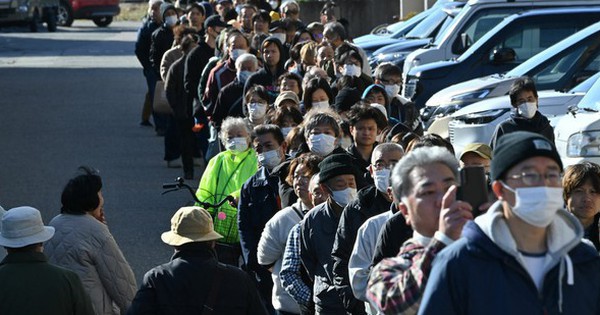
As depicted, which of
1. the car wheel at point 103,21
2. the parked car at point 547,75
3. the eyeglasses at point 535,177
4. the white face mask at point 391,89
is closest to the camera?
the eyeglasses at point 535,177

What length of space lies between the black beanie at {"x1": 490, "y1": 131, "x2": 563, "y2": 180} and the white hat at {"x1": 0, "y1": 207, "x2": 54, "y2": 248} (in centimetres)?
329

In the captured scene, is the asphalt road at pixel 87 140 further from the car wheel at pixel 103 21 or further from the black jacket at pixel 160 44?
the car wheel at pixel 103 21

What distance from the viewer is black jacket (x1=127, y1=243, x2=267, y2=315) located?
6.95 meters

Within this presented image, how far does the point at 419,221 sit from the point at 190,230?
2277mm

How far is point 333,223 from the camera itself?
26.7 feet

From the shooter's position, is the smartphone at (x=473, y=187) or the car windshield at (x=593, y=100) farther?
the car windshield at (x=593, y=100)

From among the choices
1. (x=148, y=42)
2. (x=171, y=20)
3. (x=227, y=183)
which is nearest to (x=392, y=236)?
(x=227, y=183)

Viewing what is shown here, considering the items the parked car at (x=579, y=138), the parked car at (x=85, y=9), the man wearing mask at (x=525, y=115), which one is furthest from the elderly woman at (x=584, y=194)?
the parked car at (x=85, y=9)

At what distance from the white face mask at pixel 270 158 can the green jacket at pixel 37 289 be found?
3.15 m

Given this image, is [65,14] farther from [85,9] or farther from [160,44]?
[160,44]

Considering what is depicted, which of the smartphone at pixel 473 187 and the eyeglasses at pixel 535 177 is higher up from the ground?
the eyeglasses at pixel 535 177

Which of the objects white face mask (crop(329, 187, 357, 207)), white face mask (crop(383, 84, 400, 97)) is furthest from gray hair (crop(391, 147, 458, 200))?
white face mask (crop(383, 84, 400, 97))

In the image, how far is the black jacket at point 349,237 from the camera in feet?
25.2

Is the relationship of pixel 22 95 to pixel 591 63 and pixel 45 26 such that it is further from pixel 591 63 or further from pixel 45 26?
pixel 45 26
